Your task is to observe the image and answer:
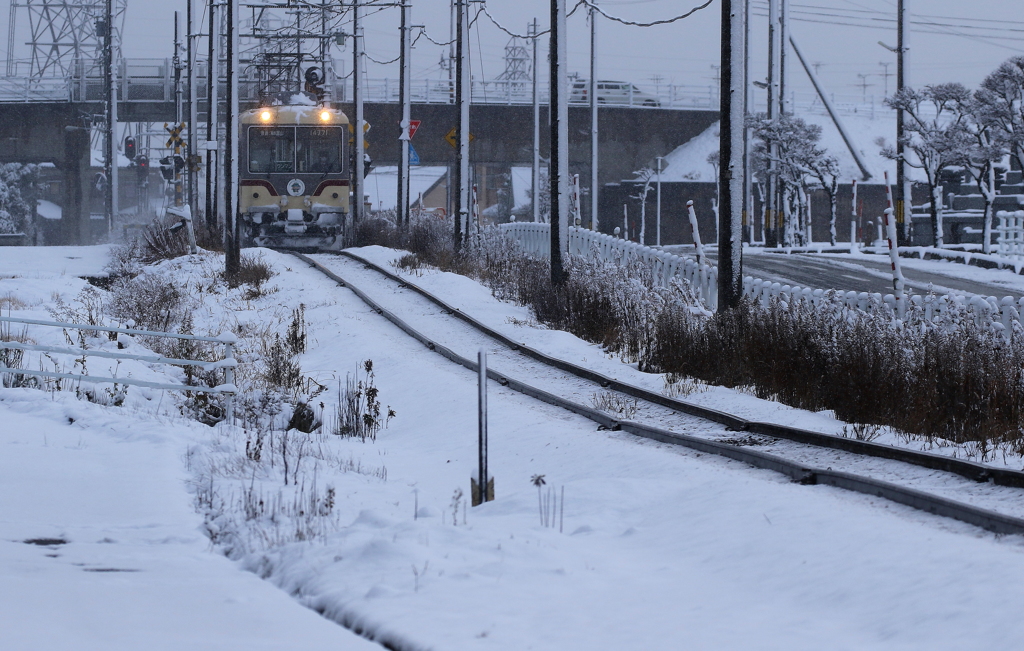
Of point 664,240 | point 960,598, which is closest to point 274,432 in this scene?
point 960,598

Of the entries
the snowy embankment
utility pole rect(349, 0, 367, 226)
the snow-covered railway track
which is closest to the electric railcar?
utility pole rect(349, 0, 367, 226)

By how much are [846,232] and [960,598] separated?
49569 millimetres

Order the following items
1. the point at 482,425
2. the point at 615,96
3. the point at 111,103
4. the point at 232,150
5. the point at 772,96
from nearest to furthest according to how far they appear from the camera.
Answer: the point at 482,425, the point at 232,150, the point at 772,96, the point at 111,103, the point at 615,96

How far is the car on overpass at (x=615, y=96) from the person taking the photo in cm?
5228

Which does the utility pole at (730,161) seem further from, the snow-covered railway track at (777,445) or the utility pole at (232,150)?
the utility pole at (232,150)

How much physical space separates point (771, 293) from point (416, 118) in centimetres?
3789

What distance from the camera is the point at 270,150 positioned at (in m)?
26.6

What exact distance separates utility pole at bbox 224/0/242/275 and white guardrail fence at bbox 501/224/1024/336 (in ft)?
20.8

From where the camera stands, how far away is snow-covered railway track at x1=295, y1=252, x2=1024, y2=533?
6391 millimetres

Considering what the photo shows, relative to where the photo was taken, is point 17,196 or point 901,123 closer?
point 901,123

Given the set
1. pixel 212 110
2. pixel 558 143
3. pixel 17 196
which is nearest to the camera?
pixel 558 143

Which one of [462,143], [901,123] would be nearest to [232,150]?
[462,143]

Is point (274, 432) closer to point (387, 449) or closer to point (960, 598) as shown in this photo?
point (387, 449)

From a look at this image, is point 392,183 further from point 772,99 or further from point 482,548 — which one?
point 482,548
